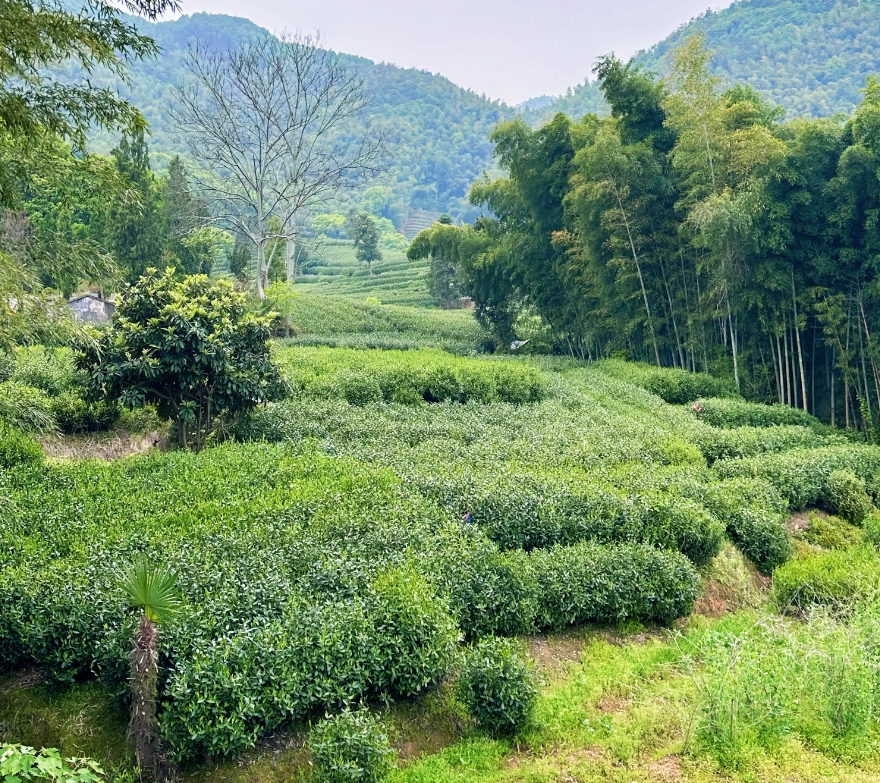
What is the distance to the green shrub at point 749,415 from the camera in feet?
40.2

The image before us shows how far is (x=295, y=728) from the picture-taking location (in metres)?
3.83

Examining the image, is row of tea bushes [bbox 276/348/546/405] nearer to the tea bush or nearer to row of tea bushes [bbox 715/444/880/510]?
the tea bush

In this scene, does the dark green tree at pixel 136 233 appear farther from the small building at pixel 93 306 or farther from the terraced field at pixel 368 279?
the terraced field at pixel 368 279

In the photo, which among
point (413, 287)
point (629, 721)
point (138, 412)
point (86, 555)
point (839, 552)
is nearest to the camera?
point (629, 721)

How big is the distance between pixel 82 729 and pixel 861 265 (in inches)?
541

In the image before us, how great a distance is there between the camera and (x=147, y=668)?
3355mm

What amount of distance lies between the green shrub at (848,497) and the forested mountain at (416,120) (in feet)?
247

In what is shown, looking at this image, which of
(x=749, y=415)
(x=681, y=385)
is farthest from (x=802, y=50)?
(x=749, y=415)

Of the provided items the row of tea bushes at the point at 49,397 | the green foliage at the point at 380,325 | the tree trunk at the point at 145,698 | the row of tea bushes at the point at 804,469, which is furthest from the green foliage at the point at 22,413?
the green foliage at the point at 380,325

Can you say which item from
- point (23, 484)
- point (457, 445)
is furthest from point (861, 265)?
point (23, 484)

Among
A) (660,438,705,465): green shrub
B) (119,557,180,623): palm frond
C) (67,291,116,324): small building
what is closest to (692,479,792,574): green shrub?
(660,438,705,465): green shrub

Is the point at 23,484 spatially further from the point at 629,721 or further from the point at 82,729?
the point at 629,721

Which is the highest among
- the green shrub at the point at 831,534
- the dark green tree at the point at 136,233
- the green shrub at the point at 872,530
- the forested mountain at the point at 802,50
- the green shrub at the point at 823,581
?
the forested mountain at the point at 802,50

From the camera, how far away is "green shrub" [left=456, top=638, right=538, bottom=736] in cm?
396
